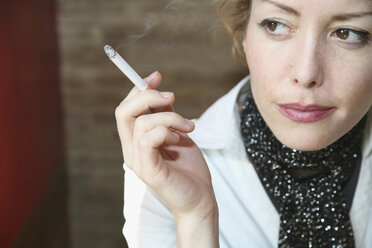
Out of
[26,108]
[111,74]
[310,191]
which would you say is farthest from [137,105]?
[111,74]

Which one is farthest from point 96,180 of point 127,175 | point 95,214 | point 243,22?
point 243,22

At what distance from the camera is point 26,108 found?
227 centimetres

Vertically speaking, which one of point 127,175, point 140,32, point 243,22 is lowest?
point 127,175

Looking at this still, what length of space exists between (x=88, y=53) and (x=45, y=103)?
1.34 ft

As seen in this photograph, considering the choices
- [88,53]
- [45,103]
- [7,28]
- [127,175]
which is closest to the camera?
[127,175]

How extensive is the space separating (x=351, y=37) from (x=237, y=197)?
0.55 m

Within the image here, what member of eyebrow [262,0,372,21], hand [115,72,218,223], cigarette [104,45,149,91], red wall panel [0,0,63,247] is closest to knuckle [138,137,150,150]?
hand [115,72,218,223]

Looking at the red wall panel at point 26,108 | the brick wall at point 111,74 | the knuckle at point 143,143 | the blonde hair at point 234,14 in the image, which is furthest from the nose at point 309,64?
the brick wall at point 111,74

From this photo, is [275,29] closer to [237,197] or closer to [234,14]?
[234,14]

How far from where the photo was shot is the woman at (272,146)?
1048mm

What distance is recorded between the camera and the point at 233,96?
1460 mm

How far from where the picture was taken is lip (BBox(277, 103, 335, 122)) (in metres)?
1.10

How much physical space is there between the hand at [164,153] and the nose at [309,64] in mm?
259

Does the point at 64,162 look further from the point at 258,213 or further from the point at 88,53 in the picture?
the point at 258,213
